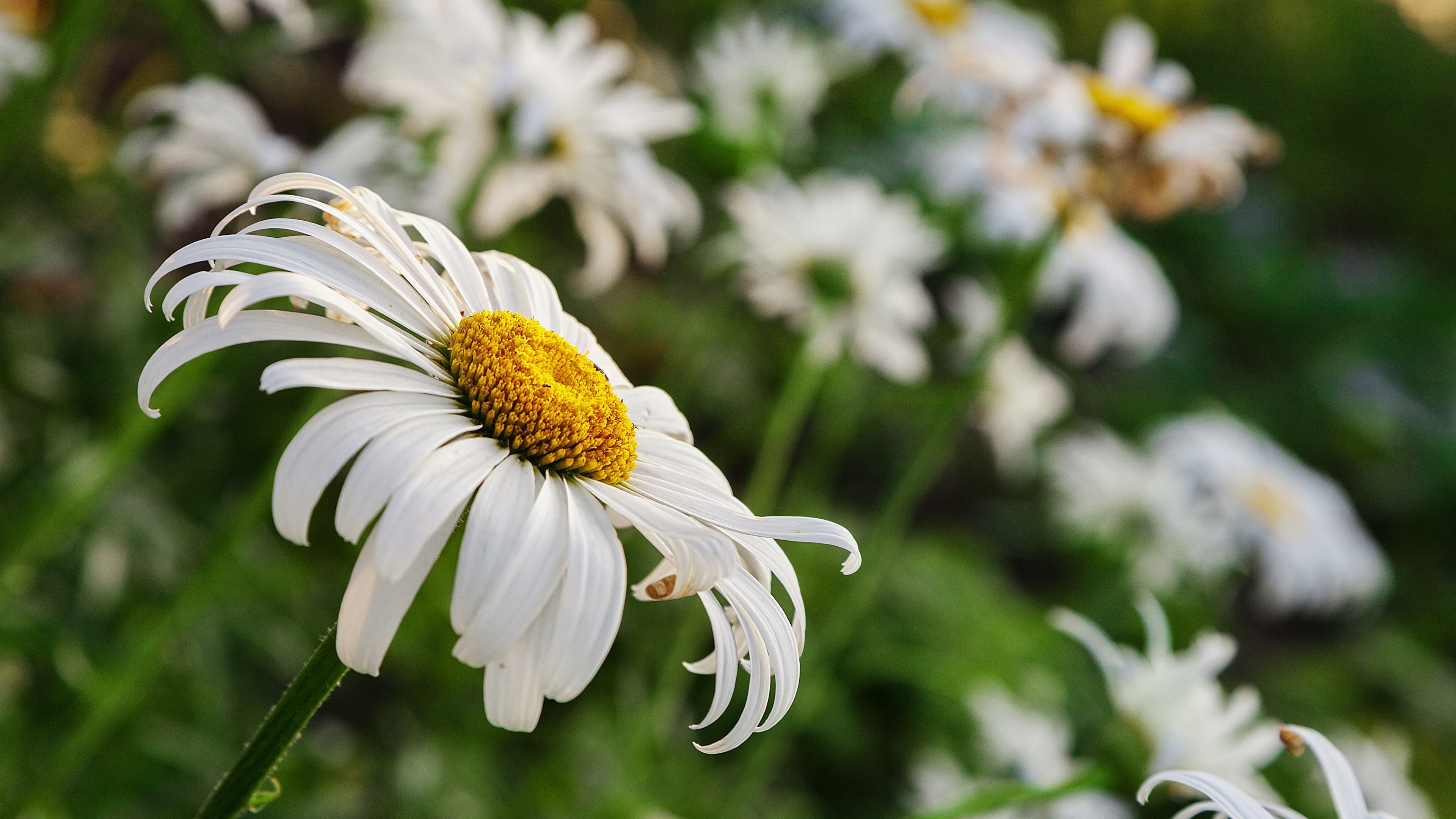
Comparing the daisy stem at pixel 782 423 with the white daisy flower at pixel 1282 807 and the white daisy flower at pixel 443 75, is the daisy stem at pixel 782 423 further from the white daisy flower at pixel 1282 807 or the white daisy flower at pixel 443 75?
the white daisy flower at pixel 1282 807

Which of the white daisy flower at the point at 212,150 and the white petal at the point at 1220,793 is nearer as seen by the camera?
the white petal at the point at 1220,793

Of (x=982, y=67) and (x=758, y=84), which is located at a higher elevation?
(x=758, y=84)

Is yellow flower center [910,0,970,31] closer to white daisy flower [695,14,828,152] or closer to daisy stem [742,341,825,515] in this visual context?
white daisy flower [695,14,828,152]

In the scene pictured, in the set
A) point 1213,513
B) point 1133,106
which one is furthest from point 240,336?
point 1213,513

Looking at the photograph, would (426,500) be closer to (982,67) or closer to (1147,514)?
(982,67)

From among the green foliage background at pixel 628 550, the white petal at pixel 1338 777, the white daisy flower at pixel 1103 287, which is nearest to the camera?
the white petal at pixel 1338 777

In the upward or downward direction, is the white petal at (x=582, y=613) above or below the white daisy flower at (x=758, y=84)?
below

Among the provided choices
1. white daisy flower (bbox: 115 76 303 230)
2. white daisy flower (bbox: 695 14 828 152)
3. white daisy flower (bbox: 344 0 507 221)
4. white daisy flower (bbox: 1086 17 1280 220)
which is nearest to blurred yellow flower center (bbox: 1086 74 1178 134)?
white daisy flower (bbox: 1086 17 1280 220)

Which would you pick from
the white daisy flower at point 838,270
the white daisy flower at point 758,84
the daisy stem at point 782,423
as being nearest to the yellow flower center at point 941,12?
the white daisy flower at point 758,84
